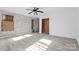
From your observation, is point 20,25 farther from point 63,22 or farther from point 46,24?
point 63,22

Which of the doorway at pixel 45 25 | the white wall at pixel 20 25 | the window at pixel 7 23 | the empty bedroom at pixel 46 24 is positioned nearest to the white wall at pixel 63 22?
the empty bedroom at pixel 46 24

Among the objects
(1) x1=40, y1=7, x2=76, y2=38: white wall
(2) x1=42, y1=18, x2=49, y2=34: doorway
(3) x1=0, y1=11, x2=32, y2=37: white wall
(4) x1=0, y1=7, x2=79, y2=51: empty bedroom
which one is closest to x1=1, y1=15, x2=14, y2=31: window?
(4) x1=0, y1=7, x2=79, y2=51: empty bedroom

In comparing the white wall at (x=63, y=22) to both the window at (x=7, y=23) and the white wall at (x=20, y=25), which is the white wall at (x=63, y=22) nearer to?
the white wall at (x=20, y=25)

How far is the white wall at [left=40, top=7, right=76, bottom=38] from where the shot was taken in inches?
214

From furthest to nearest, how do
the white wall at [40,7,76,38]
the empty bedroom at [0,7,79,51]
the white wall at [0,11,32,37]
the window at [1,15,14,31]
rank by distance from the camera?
the white wall at [0,11,32,37], the window at [1,15,14,31], the white wall at [40,7,76,38], the empty bedroom at [0,7,79,51]

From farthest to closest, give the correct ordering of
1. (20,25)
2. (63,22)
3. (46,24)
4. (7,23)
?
Answer: (46,24), (20,25), (7,23), (63,22)

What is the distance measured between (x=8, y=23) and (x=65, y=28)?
15.8 feet

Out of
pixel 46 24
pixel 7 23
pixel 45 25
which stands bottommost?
pixel 45 25

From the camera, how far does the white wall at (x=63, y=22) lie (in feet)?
17.8

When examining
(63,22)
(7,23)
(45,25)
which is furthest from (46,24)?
(7,23)

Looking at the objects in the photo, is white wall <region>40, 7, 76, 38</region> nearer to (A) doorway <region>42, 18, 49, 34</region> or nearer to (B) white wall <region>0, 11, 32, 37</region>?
(A) doorway <region>42, 18, 49, 34</region>

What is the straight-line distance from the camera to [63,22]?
621cm
